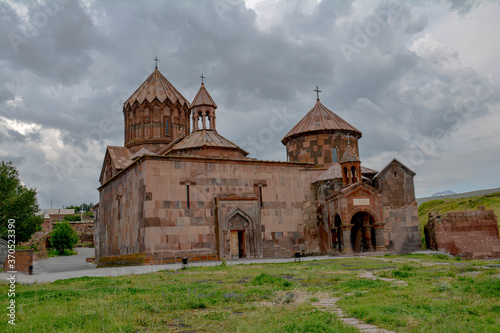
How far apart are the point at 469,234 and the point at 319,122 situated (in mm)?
9564

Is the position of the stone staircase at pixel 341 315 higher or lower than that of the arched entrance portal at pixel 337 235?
lower

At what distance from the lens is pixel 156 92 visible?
86.6ft

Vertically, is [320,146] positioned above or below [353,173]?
above

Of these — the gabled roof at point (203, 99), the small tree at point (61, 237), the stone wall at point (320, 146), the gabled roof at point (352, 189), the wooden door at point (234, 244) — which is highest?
the gabled roof at point (203, 99)

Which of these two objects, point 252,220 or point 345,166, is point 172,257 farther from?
point 345,166

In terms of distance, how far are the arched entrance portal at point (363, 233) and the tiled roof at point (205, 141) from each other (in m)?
7.02

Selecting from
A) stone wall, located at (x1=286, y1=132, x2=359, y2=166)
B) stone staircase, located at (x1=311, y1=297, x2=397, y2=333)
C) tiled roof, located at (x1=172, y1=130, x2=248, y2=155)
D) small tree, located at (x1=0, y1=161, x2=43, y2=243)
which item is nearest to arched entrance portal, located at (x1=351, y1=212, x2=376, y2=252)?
stone wall, located at (x1=286, y1=132, x2=359, y2=166)

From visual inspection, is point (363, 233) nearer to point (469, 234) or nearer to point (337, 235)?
point (337, 235)

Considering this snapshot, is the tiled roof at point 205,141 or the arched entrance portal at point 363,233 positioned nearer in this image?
the arched entrance portal at point 363,233

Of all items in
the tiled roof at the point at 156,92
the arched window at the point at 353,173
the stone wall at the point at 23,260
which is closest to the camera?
the stone wall at the point at 23,260

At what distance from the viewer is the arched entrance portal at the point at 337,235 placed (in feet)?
64.0

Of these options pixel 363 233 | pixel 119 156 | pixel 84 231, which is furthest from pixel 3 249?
pixel 84 231

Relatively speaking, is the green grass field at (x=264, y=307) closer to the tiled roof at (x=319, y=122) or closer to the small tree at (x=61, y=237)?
the tiled roof at (x=319, y=122)

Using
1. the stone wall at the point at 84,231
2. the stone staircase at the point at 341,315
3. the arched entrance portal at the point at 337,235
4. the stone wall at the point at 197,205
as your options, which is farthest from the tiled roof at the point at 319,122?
the stone wall at the point at 84,231
